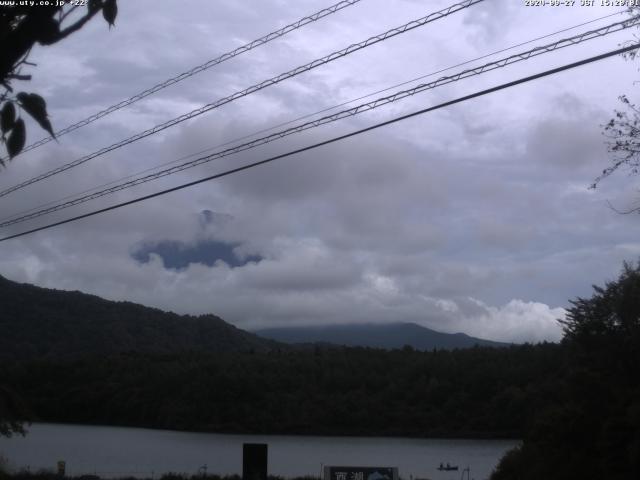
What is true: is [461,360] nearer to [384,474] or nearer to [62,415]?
A: [62,415]

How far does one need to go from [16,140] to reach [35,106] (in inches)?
9.5

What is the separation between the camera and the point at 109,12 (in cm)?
428

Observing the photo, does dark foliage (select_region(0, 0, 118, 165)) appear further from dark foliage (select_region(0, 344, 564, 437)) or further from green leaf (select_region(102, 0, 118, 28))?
dark foliage (select_region(0, 344, 564, 437))

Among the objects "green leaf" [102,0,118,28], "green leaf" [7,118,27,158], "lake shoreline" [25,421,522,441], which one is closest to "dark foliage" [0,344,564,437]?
"lake shoreline" [25,421,522,441]

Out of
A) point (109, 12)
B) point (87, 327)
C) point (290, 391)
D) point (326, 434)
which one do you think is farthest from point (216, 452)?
point (109, 12)

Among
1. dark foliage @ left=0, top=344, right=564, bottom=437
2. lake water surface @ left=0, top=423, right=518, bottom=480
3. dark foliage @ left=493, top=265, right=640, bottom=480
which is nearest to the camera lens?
dark foliage @ left=493, top=265, right=640, bottom=480

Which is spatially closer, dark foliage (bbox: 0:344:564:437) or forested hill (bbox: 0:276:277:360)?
dark foliage (bbox: 0:344:564:437)

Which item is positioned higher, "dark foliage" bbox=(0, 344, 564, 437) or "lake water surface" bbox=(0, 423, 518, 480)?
"dark foliage" bbox=(0, 344, 564, 437)

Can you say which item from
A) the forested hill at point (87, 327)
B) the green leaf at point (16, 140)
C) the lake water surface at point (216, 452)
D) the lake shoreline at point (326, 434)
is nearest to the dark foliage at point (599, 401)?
the lake water surface at point (216, 452)

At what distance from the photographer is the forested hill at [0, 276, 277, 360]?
5684 cm

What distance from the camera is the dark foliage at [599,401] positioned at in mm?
20750

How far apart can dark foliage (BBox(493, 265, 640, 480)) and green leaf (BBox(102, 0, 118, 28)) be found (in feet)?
61.2

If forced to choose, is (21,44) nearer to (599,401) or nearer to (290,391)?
(599,401)

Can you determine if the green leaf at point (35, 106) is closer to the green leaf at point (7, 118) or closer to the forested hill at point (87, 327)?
the green leaf at point (7, 118)
